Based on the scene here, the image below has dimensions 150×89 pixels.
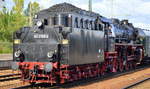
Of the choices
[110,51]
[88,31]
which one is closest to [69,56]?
[88,31]

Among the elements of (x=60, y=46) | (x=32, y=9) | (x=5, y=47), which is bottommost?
(x=5, y=47)

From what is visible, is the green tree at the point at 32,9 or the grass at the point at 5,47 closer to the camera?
the green tree at the point at 32,9

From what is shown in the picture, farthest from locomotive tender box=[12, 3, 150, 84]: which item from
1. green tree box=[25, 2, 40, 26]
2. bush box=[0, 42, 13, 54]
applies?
bush box=[0, 42, 13, 54]

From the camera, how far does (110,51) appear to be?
59.6 ft

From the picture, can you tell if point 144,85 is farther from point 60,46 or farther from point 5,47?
point 5,47

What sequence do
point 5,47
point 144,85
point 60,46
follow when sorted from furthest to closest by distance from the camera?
1. point 5,47
2. point 144,85
3. point 60,46

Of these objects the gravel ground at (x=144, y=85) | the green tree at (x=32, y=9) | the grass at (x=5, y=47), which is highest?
the green tree at (x=32, y=9)

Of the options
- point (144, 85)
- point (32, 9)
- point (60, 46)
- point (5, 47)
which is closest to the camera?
point (60, 46)

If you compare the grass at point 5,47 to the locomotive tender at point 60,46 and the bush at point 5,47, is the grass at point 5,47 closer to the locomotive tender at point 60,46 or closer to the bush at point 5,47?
the bush at point 5,47

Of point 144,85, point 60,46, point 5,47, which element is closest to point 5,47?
point 5,47

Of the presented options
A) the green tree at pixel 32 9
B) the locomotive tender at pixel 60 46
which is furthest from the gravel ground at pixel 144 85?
the green tree at pixel 32 9

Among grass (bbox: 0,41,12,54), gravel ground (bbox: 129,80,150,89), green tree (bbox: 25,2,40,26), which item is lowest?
gravel ground (bbox: 129,80,150,89)

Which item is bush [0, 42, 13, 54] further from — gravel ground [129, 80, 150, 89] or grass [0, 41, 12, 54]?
gravel ground [129, 80, 150, 89]

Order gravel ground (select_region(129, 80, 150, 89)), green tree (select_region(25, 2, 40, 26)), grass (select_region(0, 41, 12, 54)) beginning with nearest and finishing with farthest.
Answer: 1. gravel ground (select_region(129, 80, 150, 89))
2. green tree (select_region(25, 2, 40, 26))
3. grass (select_region(0, 41, 12, 54))
